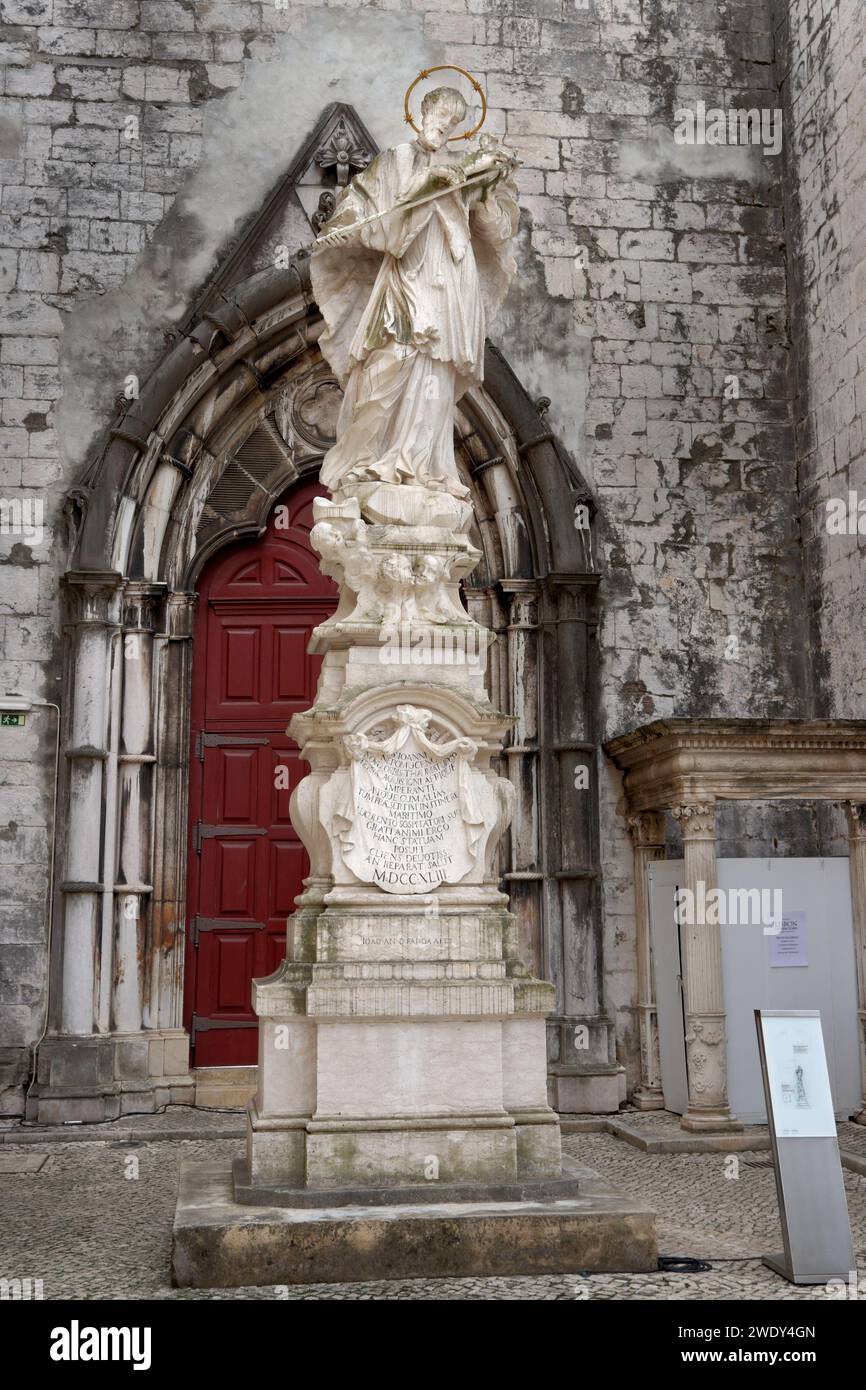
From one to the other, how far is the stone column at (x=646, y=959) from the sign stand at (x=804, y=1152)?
4552 mm

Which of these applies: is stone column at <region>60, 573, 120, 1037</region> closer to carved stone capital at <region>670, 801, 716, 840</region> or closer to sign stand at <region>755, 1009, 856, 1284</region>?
carved stone capital at <region>670, 801, 716, 840</region>

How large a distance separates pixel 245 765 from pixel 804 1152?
6152 mm

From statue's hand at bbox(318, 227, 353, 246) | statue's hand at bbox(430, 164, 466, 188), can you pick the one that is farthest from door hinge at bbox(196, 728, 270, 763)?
statue's hand at bbox(430, 164, 466, 188)

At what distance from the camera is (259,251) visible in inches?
422

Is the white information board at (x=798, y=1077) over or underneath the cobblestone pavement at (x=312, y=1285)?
over

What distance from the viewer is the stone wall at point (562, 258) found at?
1046 centimetres

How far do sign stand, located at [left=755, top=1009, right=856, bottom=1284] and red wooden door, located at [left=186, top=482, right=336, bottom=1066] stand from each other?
540cm

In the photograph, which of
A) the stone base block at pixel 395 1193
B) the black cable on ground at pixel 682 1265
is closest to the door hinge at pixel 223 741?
the stone base block at pixel 395 1193

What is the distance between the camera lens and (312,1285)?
489 cm

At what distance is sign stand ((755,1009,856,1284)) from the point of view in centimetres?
509

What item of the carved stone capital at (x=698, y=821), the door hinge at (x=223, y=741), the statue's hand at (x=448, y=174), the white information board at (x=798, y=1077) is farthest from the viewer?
A: the door hinge at (x=223, y=741)

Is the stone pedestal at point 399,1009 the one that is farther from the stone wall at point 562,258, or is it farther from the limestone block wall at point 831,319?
the limestone block wall at point 831,319
